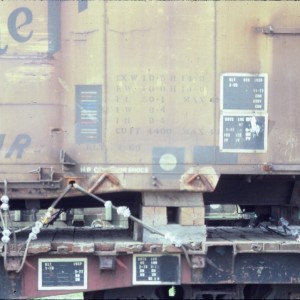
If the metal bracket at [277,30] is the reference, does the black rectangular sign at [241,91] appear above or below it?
below

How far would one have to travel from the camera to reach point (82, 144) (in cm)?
509

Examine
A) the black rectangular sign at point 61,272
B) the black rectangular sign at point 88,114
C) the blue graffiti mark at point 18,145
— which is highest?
the black rectangular sign at point 88,114

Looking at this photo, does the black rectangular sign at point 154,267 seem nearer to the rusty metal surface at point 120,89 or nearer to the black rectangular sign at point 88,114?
the rusty metal surface at point 120,89

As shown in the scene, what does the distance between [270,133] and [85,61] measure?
1878 millimetres

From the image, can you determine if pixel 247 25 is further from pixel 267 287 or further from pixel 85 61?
pixel 267 287

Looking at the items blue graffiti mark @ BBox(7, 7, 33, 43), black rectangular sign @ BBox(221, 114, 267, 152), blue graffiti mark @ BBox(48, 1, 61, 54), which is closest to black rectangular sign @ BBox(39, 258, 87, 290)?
black rectangular sign @ BBox(221, 114, 267, 152)

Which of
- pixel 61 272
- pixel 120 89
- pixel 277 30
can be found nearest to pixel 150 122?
pixel 120 89

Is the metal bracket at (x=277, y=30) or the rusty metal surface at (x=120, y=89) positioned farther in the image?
the metal bracket at (x=277, y=30)

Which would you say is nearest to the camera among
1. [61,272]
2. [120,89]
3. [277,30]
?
[61,272]

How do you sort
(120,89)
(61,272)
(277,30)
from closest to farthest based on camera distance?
1. (61,272)
2. (120,89)
3. (277,30)

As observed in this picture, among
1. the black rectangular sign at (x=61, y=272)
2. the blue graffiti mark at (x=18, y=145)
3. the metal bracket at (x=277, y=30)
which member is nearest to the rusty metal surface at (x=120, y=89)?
the blue graffiti mark at (x=18, y=145)

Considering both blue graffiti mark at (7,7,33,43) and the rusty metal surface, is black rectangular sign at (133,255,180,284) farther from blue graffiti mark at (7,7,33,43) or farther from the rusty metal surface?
blue graffiti mark at (7,7,33,43)

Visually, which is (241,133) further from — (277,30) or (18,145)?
(18,145)

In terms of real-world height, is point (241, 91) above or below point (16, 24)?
below
